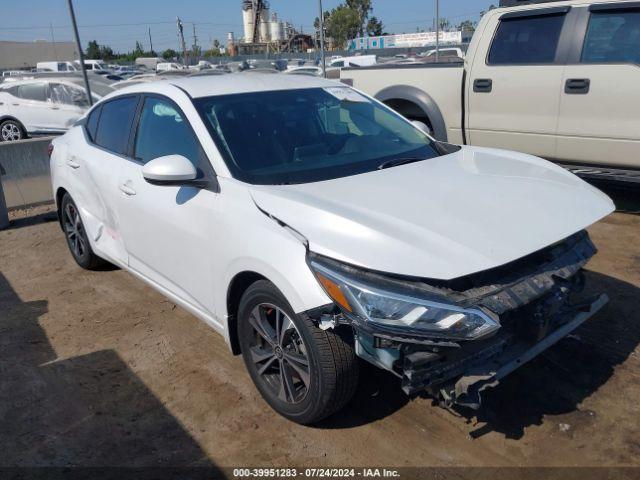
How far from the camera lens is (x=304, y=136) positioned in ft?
11.9

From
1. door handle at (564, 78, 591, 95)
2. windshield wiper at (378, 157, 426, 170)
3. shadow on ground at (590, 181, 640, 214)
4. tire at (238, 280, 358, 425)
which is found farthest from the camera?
shadow on ground at (590, 181, 640, 214)

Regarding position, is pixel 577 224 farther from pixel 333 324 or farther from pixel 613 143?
pixel 613 143

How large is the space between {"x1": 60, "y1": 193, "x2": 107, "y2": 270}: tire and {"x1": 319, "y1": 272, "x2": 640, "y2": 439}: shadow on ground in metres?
2.96

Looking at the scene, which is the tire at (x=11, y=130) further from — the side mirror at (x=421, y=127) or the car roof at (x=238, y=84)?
the side mirror at (x=421, y=127)

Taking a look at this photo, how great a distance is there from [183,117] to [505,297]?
2131mm

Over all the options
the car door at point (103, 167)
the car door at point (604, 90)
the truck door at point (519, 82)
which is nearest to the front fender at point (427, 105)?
the truck door at point (519, 82)

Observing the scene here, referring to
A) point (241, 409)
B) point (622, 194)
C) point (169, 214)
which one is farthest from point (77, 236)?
point (622, 194)

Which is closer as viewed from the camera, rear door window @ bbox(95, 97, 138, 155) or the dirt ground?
the dirt ground

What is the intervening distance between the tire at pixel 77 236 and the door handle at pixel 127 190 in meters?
1.17

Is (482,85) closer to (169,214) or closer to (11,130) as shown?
(169,214)

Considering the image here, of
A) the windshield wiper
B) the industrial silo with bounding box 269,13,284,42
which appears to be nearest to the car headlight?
the windshield wiper

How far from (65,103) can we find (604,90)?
12081 millimetres

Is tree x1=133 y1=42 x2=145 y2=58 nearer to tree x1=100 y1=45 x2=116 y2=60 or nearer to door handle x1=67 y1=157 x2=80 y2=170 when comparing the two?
tree x1=100 y1=45 x2=116 y2=60

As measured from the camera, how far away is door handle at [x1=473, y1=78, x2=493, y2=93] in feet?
20.9
